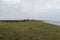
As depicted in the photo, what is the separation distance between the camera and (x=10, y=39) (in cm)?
1576

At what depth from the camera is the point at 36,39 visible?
16.1 m

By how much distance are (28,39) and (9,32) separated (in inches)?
107

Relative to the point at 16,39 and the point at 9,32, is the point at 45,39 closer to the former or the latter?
the point at 16,39

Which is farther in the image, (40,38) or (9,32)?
(9,32)

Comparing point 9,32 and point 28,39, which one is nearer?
point 28,39

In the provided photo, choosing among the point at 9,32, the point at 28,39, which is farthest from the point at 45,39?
the point at 9,32

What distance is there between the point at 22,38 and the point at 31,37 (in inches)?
38.0

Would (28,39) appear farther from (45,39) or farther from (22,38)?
(45,39)

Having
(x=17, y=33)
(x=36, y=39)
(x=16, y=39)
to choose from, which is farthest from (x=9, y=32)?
(x=36, y=39)

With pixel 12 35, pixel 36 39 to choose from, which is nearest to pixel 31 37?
pixel 36 39

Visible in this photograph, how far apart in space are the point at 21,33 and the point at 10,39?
228 centimetres

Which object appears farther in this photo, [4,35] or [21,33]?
[21,33]

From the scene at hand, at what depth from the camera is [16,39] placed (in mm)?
15992

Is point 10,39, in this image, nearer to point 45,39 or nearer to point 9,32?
point 9,32
